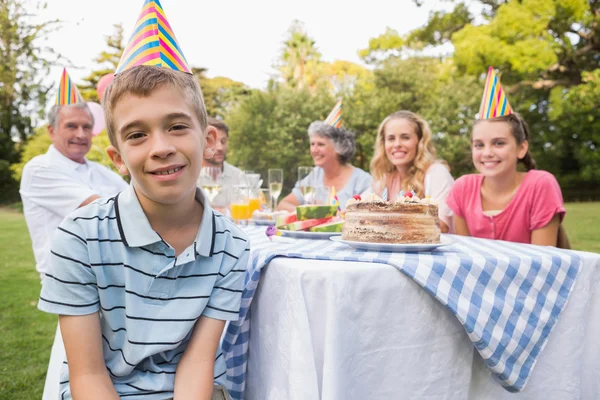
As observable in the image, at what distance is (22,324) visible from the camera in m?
5.27

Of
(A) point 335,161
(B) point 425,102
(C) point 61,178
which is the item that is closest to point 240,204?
(C) point 61,178

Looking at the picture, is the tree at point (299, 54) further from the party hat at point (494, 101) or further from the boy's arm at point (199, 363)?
the boy's arm at point (199, 363)

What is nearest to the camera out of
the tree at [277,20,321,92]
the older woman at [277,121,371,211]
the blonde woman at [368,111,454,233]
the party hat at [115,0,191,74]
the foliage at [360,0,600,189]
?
the party hat at [115,0,191,74]

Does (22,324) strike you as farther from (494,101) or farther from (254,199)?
(494,101)

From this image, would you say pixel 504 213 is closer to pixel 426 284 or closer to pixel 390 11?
pixel 426 284

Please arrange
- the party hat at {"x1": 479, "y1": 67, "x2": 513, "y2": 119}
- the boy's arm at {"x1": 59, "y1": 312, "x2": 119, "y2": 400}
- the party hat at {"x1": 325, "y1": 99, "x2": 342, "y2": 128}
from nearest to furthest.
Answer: the boy's arm at {"x1": 59, "y1": 312, "x2": 119, "y2": 400} < the party hat at {"x1": 479, "y1": 67, "x2": 513, "y2": 119} < the party hat at {"x1": 325, "y1": 99, "x2": 342, "y2": 128}

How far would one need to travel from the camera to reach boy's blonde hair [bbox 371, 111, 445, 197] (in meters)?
3.88

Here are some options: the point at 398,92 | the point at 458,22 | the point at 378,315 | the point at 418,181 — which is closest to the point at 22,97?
the point at 398,92

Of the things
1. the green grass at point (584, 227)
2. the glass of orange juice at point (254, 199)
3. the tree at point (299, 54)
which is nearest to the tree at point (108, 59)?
the tree at point (299, 54)

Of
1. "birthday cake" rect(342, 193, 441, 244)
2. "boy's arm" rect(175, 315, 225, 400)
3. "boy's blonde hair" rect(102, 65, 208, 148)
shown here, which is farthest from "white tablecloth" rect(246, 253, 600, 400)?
"boy's blonde hair" rect(102, 65, 208, 148)

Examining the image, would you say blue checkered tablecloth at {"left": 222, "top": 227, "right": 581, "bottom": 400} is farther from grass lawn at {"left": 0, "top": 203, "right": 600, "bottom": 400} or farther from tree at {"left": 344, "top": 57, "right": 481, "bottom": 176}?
tree at {"left": 344, "top": 57, "right": 481, "bottom": 176}

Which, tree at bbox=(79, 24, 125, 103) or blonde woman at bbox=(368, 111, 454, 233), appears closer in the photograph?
blonde woman at bbox=(368, 111, 454, 233)

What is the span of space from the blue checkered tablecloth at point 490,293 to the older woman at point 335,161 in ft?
10.2

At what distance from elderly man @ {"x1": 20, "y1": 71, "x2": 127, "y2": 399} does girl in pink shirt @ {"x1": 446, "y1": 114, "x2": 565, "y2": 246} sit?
2.51 m
